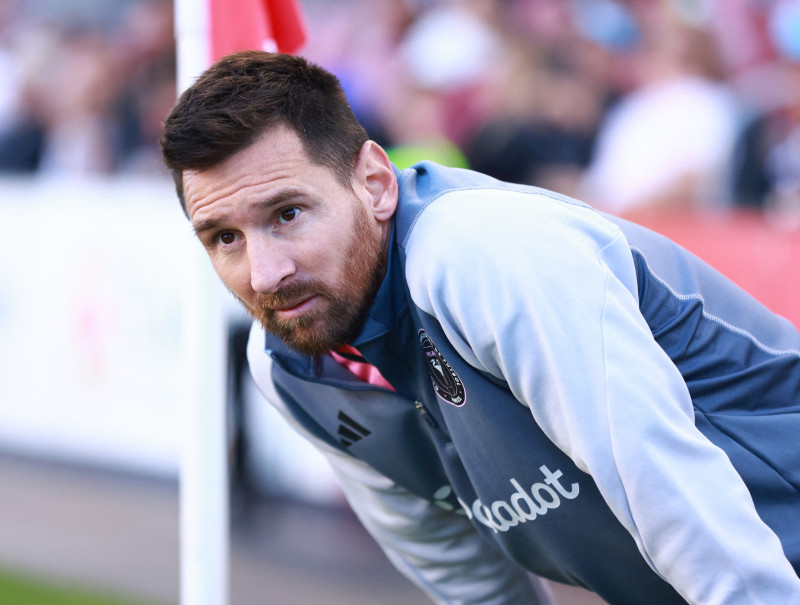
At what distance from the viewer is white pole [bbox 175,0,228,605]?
102 inches

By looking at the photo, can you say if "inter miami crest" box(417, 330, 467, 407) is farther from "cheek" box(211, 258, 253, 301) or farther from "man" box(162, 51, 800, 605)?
"cheek" box(211, 258, 253, 301)

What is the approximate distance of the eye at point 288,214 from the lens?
2.07 metres

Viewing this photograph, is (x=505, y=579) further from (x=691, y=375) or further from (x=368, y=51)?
(x=368, y=51)

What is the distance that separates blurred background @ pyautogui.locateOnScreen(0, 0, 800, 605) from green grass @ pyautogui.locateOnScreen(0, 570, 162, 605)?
0.05ft

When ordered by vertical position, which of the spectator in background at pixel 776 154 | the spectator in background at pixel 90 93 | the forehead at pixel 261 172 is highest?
the spectator in background at pixel 90 93

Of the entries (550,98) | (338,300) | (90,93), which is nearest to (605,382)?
(338,300)

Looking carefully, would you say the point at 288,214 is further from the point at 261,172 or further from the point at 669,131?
the point at 669,131

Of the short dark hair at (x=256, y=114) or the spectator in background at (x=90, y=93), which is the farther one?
the spectator in background at (x=90, y=93)

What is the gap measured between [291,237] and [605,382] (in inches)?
28.3

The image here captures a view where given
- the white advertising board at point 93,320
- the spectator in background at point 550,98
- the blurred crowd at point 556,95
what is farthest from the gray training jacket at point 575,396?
the white advertising board at point 93,320

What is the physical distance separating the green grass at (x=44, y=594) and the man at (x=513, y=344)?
272 cm

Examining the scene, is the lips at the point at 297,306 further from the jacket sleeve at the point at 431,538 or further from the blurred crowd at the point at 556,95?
the blurred crowd at the point at 556,95

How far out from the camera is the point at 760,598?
1.69 m

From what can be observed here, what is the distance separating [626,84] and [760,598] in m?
4.25
